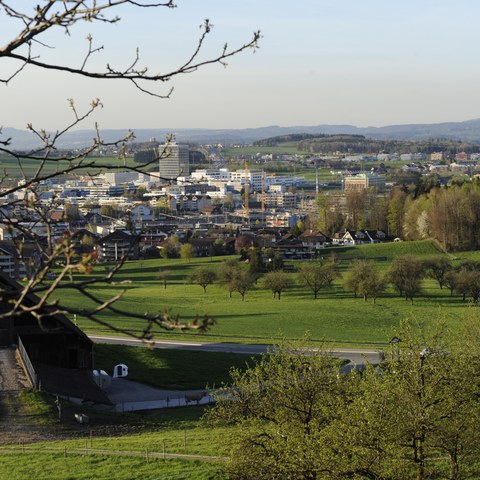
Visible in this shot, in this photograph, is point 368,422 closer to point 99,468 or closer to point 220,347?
point 99,468

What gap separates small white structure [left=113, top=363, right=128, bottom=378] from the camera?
3281 cm

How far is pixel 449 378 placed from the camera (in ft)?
52.5

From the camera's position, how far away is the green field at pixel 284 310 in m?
46.9

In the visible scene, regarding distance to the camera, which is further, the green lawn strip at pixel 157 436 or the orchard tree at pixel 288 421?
the green lawn strip at pixel 157 436

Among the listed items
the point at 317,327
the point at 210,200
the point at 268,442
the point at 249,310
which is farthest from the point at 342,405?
the point at 210,200

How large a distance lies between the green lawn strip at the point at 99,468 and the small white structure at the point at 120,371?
44.7 feet

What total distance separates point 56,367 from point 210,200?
16015 cm

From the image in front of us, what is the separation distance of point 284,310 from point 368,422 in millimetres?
42355

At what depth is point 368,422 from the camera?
1443 centimetres

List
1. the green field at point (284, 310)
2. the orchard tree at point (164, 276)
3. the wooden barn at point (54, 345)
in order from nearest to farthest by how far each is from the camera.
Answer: the wooden barn at point (54, 345) → the green field at point (284, 310) → the orchard tree at point (164, 276)

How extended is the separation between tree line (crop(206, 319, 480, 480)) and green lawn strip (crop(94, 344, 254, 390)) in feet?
47.4

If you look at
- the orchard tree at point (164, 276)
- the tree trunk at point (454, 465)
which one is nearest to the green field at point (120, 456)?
the tree trunk at point (454, 465)

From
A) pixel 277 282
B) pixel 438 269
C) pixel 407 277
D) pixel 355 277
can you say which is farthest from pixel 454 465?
pixel 438 269

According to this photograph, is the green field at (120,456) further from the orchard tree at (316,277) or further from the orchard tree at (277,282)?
the orchard tree at (316,277)
